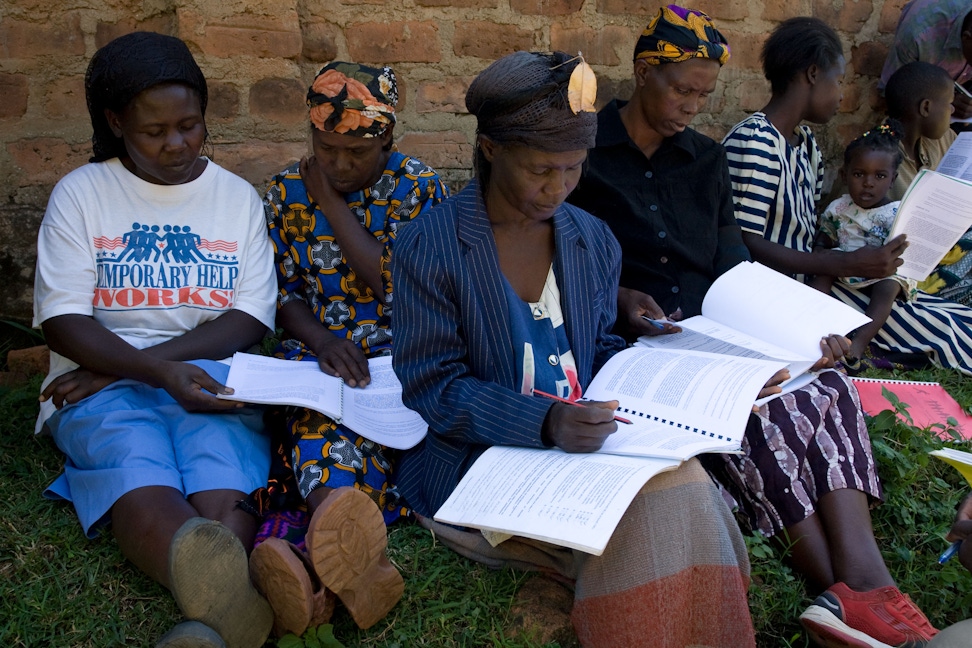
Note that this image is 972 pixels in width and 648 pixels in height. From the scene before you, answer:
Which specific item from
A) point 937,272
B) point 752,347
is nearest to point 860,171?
point 937,272

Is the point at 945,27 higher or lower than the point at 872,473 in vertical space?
higher

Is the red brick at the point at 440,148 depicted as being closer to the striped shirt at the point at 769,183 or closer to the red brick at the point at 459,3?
the red brick at the point at 459,3

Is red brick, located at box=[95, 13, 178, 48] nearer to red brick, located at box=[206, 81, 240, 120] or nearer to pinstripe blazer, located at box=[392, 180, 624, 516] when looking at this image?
red brick, located at box=[206, 81, 240, 120]

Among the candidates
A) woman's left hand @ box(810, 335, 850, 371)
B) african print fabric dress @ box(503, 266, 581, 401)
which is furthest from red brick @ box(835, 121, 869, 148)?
african print fabric dress @ box(503, 266, 581, 401)

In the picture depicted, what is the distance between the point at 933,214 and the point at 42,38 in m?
3.55

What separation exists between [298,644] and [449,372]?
2.44 ft

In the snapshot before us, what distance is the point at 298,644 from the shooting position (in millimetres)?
2057

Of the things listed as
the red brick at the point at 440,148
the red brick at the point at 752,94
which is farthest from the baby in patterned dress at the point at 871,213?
the red brick at the point at 440,148

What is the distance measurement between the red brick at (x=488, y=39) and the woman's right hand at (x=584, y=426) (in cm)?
214

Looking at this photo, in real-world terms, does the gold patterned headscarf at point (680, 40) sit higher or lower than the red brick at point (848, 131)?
higher

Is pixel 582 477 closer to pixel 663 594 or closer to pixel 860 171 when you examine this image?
pixel 663 594

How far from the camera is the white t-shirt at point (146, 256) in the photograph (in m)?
2.55

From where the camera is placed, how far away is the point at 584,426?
2002 millimetres

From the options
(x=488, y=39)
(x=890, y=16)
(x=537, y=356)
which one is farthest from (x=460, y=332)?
(x=890, y=16)
